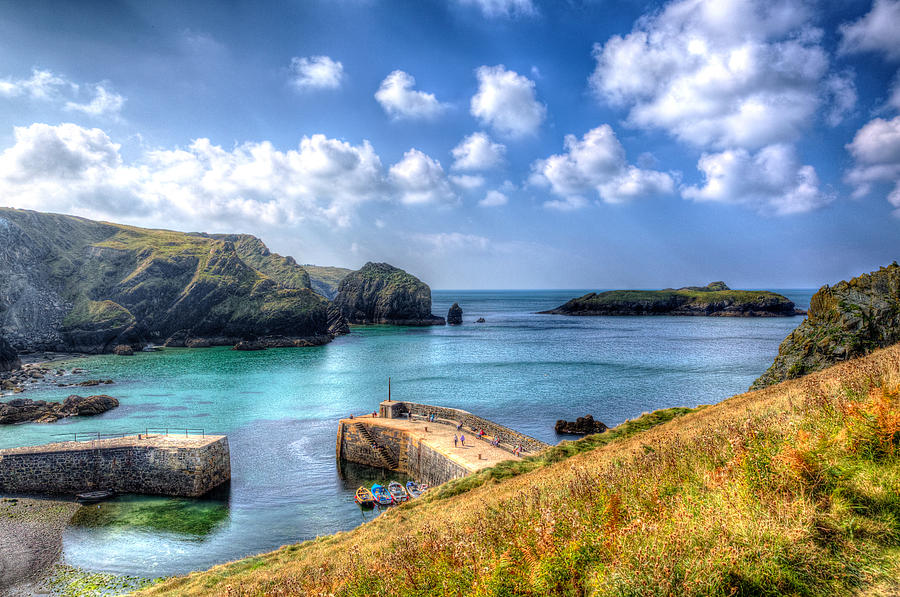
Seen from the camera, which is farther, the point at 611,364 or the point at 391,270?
the point at 391,270

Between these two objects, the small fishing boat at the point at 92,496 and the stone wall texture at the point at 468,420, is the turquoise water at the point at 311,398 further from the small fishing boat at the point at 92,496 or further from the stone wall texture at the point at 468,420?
the stone wall texture at the point at 468,420

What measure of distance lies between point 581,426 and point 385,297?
121 meters

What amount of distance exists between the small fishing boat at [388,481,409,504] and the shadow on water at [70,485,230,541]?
9345mm

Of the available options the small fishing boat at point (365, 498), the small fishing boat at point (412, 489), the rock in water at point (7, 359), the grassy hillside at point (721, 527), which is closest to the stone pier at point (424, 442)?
the small fishing boat at point (412, 489)

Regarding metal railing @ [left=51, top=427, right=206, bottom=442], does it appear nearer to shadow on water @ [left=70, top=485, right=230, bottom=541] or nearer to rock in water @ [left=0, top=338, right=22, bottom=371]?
shadow on water @ [left=70, top=485, right=230, bottom=541]

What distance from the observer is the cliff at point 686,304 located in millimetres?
158000

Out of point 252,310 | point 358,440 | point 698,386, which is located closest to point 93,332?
point 252,310

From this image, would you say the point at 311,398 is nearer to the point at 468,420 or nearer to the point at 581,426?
the point at 468,420

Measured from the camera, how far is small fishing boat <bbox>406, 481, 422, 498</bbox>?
26944 mm

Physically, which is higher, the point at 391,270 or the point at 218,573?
the point at 391,270

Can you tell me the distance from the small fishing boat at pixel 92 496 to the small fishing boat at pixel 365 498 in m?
15.4

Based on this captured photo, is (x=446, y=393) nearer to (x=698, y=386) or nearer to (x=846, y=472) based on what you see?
(x=698, y=386)

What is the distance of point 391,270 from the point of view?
170m

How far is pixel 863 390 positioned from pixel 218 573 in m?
18.5
